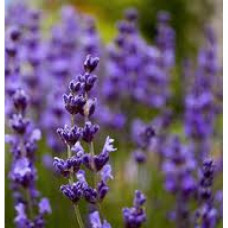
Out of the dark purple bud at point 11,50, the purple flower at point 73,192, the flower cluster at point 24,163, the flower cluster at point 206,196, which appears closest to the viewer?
the purple flower at point 73,192

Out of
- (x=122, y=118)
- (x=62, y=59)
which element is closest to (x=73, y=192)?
(x=122, y=118)

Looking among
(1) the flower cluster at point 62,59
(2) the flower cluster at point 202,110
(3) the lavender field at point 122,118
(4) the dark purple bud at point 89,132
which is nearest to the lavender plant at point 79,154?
(4) the dark purple bud at point 89,132

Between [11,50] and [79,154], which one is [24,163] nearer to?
[79,154]

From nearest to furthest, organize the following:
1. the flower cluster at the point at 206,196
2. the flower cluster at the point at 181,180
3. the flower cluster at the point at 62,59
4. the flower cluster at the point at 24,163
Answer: the flower cluster at the point at 206,196 < the flower cluster at the point at 24,163 < the flower cluster at the point at 181,180 < the flower cluster at the point at 62,59

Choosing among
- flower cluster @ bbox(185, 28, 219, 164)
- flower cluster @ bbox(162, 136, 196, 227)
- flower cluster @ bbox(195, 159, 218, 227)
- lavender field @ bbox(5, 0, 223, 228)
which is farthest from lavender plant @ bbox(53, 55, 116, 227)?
flower cluster @ bbox(185, 28, 219, 164)

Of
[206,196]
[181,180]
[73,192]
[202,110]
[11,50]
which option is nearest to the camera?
[73,192]

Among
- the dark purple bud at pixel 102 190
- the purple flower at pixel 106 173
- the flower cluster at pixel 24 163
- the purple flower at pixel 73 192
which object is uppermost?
the flower cluster at pixel 24 163

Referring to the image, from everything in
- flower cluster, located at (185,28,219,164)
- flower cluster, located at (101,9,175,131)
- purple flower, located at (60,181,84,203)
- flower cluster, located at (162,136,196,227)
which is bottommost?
purple flower, located at (60,181,84,203)

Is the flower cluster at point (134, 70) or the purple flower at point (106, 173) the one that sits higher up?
the flower cluster at point (134, 70)

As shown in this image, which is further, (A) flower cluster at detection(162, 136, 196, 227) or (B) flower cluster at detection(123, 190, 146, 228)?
(A) flower cluster at detection(162, 136, 196, 227)

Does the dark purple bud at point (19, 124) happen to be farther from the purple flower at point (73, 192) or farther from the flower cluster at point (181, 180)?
the flower cluster at point (181, 180)

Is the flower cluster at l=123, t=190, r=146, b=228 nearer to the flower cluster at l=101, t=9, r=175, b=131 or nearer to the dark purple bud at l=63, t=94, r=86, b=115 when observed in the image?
the dark purple bud at l=63, t=94, r=86, b=115
